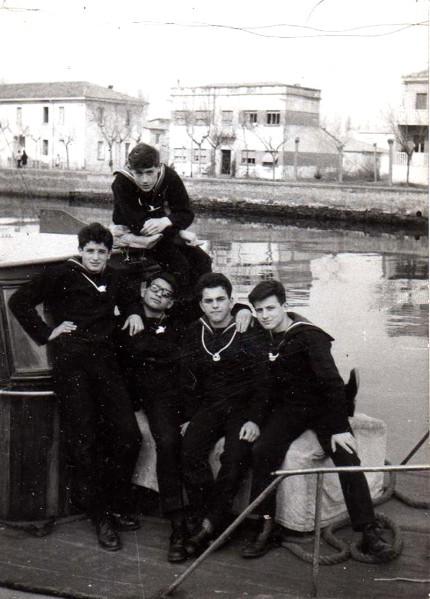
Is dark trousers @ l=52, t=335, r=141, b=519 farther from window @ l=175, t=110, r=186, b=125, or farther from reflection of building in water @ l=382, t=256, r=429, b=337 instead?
window @ l=175, t=110, r=186, b=125

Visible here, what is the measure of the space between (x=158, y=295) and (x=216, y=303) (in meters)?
0.38

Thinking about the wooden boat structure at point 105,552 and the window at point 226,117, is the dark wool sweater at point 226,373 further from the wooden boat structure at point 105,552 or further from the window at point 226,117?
the window at point 226,117

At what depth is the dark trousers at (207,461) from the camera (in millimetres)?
4445

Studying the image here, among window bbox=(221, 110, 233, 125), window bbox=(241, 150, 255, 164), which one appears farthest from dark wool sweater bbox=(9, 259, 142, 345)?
window bbox=(241, 150, 255, 164)

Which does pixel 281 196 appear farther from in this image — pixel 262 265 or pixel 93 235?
pixel 93 235

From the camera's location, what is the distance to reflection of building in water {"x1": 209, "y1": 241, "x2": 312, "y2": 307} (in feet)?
74.5

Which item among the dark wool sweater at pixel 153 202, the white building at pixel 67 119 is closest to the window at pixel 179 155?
the white building at pixel 67 119

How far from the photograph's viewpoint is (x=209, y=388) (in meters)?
4.71

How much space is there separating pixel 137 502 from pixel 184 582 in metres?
0.90

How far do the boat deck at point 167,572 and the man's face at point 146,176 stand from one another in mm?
2139

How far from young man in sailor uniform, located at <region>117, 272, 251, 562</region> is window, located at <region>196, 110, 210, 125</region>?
119ft

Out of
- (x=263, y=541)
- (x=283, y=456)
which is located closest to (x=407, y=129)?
(x=283, y=456)

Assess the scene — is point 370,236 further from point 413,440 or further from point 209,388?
point 209,388

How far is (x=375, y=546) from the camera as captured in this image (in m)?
4.29
